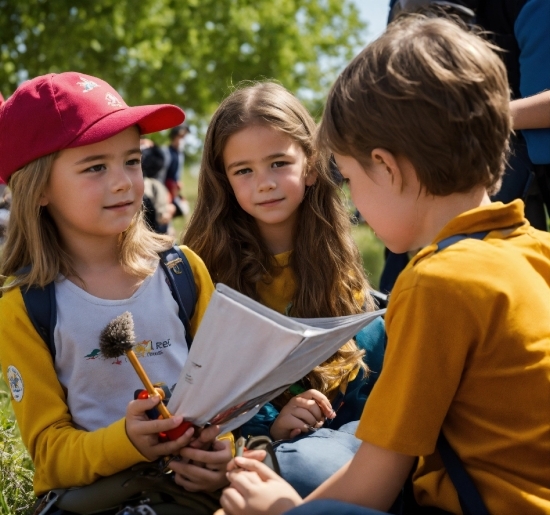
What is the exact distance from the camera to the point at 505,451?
6.11 feet

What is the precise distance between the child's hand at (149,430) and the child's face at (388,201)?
0.71 metres

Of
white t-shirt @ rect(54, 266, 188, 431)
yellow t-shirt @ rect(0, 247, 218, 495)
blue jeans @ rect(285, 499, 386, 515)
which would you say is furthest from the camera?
white t-shirt @ rect(54, 266, 188, 431)

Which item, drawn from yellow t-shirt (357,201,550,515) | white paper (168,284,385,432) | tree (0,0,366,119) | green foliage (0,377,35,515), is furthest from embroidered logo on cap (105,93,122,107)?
tree (0,0,366,119)

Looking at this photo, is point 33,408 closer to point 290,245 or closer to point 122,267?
point 122,267

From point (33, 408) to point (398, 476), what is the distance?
3.82 ft

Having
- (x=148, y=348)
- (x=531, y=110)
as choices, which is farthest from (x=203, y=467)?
(x=531, y=110)

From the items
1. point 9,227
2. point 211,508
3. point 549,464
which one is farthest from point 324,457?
point 9,227

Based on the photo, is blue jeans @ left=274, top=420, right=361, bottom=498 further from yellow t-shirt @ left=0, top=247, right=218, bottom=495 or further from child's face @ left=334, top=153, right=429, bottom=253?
child's face @ left=334, top=153, right=429, bottom=253

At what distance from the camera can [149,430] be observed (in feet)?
7.22

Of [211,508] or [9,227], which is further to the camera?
[9,227]

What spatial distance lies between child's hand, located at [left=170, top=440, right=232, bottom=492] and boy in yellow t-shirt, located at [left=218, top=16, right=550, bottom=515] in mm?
214

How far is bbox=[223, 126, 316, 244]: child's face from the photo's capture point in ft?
10.3

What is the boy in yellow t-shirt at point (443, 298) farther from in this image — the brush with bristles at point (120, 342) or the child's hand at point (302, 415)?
the child's hand at point (302, 415)

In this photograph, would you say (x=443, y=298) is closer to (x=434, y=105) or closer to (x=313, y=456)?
(x=434, y=105)
